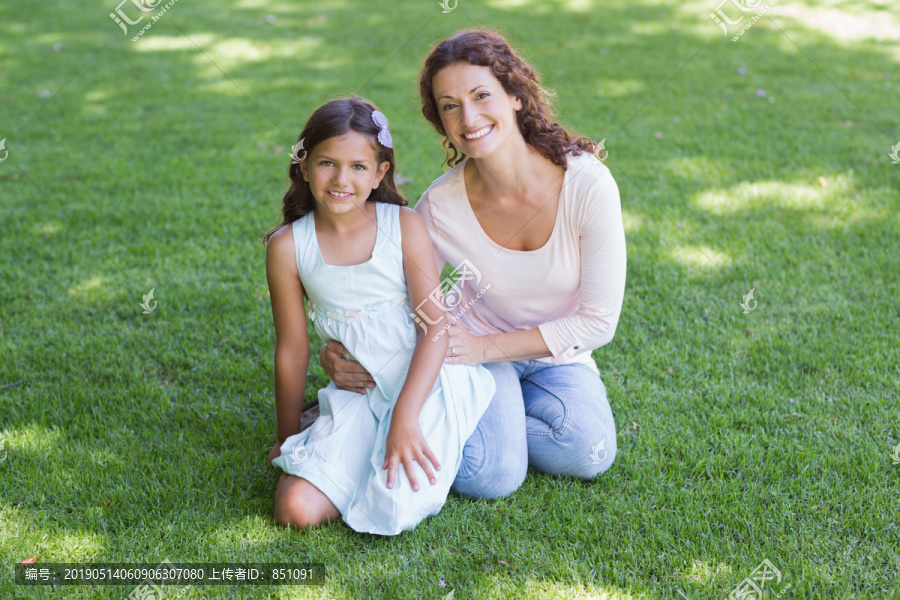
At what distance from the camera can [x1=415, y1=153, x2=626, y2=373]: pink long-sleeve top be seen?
2453 mm

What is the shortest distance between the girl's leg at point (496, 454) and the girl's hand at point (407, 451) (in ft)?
0.55

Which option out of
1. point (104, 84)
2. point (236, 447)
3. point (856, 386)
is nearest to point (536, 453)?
point (236, 447)

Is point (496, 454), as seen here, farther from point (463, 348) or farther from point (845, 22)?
point (845, 22)

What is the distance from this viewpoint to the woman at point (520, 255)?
2393 mm

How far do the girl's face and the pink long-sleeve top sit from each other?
1.14ft

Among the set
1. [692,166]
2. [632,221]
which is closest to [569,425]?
[632,221]

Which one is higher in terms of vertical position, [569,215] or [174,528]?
[569,215]

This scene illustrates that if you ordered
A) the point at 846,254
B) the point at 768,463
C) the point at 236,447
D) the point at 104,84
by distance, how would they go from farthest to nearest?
the point at 104,84
the point at 846,254
the point at 236,447
the point at 768,463

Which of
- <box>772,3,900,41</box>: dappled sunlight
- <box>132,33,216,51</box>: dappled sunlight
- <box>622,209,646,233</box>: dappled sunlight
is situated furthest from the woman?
<box>772,3,900,41</box>: dappled sunlight

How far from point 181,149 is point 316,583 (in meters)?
4.16

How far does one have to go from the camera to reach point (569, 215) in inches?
97.4

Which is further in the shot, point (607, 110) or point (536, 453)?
point (607, 110)

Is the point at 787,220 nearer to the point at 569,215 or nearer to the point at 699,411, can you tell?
the point at 699,411

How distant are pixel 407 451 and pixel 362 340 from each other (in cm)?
41
